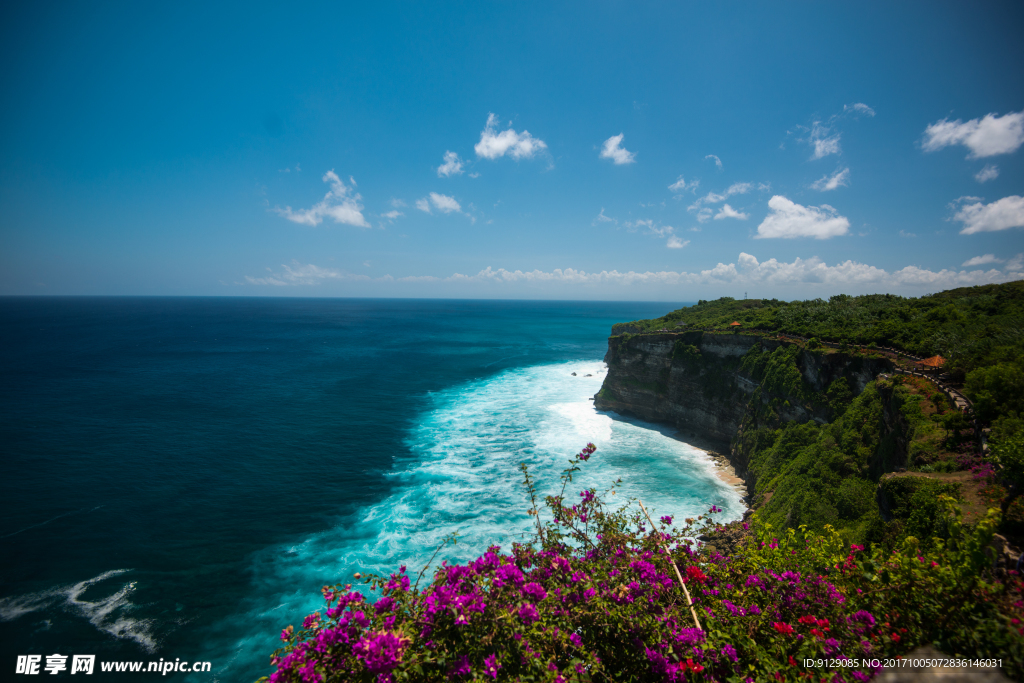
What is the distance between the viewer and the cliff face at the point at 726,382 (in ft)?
95.9

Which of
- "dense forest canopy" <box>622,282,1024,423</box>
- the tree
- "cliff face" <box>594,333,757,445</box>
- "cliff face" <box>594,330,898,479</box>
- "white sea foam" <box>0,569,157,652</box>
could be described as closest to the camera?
the tree

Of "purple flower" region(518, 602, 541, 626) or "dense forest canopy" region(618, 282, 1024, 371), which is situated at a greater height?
"dense forest canopy" region(618, 282, 1024, 371)

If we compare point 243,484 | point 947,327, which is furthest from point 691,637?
point 947,327

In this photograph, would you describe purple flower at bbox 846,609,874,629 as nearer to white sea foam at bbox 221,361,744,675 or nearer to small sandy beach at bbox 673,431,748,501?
white sea foam at bbox 221,361,744,675

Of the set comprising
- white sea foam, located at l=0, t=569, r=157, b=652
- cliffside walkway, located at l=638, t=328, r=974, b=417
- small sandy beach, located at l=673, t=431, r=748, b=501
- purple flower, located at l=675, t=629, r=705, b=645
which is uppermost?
cliffside walkway, located at l=638, t=328, r=974, b=417

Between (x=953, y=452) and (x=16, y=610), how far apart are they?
137 feet

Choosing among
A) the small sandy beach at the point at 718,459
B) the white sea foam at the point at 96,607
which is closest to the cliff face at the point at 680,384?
the small sandy beach at the point at 718,459

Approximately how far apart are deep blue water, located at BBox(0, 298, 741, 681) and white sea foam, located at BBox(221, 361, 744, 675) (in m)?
0.15

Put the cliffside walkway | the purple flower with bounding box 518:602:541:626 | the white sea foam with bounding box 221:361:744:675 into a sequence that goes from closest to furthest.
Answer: the purple flower with bounding box 518:602:541:626 → the cliffside walkway → the white sea foam with bounding box 221:361:744:675

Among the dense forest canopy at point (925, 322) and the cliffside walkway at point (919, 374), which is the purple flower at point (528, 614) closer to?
the cliffside walkway at point (919, 374)

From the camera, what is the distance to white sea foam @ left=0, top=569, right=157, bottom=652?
16.3m

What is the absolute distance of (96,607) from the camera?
1748cm

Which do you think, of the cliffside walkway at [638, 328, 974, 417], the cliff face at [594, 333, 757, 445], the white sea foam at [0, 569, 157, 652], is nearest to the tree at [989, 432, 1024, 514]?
the cliffside walkway at [638, 328, 974, 417]

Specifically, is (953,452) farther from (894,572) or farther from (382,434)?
(382,434)
